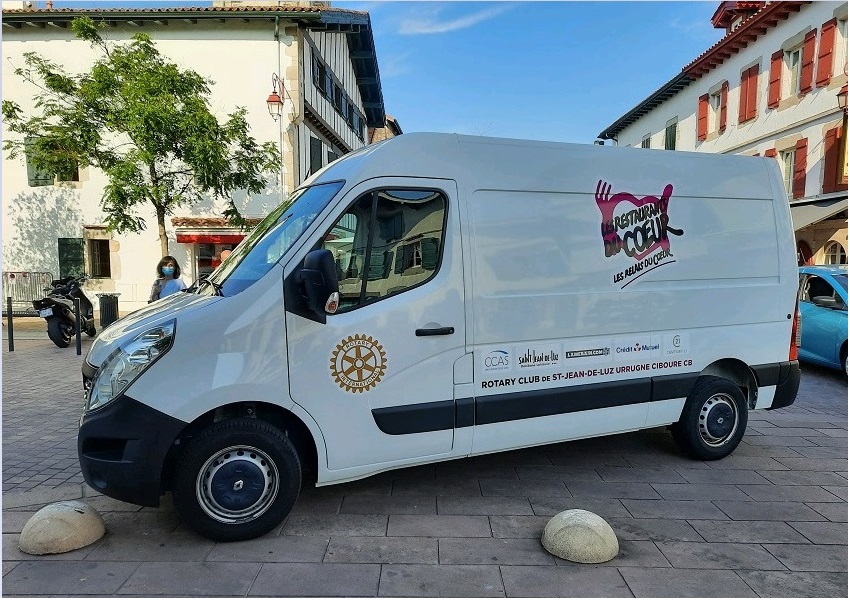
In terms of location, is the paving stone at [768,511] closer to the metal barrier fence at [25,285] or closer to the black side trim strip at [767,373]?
the black side trim strip at [767,373]

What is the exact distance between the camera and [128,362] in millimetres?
3230

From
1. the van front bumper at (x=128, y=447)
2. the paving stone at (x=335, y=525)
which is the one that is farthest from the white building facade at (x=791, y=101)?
the van front bumper at (x=128, y=447)

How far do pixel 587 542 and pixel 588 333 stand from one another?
1546 millimetres

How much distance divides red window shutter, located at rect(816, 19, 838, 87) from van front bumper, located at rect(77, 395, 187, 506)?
21220 millimetres

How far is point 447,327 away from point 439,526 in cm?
133

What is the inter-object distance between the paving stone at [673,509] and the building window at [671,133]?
27.5 m

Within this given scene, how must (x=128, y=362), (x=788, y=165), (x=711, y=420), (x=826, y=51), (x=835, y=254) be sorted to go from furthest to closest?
(x=788, y=165)
(x=835, y=254)
(x=826, y=51)
(x=711, y=420)
(x=128, y=362)

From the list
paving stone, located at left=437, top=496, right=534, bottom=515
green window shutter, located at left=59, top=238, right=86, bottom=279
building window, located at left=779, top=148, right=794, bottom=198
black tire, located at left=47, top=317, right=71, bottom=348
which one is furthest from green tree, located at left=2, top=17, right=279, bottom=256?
building window, located at left=779, top=148, right=794, bottom=198

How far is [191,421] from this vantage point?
321 centimetres

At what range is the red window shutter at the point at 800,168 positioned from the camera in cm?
1848

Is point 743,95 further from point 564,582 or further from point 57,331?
point 57,331

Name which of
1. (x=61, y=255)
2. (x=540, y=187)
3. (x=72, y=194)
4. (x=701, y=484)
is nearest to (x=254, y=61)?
(x=72, y=194)

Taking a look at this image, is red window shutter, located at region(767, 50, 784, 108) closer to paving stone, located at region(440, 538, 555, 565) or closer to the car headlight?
paving stone, located at region(440, 538, 555, 565)

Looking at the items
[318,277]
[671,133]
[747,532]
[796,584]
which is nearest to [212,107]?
[318,277]
